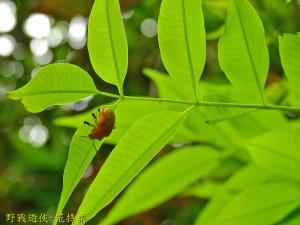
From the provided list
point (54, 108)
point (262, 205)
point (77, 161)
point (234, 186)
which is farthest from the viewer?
point (54, 108)

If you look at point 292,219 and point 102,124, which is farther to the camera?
point 292,219

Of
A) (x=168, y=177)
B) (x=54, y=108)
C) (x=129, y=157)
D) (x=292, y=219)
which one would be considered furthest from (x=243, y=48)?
(x=54, y=108)

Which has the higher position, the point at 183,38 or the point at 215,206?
the point at 183,38

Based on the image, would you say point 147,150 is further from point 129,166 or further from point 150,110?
point 150,110

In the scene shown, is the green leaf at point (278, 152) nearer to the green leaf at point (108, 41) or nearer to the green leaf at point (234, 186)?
the green leaf at point (234, 186)

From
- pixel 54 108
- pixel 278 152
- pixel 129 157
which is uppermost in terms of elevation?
pixel 129 157

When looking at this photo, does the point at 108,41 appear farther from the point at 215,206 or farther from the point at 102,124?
the point at 215,206

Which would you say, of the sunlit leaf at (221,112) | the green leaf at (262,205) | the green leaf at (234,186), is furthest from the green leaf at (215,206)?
the sunlit leaf at (221,112)
